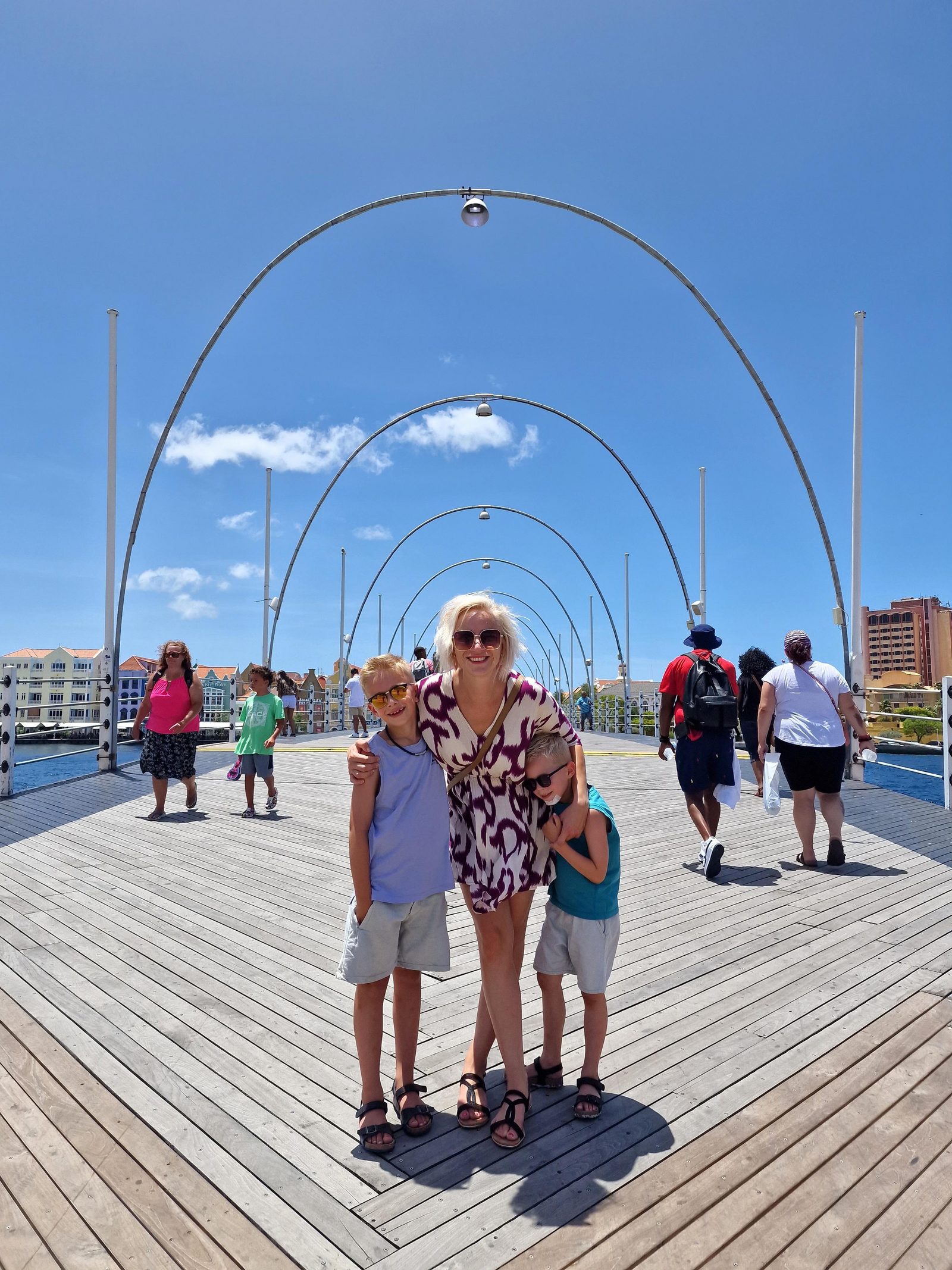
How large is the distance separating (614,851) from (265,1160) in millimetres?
1352

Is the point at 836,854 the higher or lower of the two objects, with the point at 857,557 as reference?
lower

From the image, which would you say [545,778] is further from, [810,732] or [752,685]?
[752,685]

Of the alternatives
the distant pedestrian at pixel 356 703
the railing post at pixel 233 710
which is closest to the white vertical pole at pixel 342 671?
the distant pedestrian at pixel 356 703

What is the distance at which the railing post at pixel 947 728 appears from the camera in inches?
320

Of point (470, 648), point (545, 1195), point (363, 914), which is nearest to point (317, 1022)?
point (363, 914)

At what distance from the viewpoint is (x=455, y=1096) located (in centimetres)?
267

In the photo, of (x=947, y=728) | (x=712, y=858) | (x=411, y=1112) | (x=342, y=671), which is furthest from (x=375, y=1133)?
(x=342, y=671)

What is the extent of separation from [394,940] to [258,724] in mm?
5931

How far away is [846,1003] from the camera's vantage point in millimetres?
3361

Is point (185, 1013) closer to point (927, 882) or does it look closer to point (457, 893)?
point (457, 893)

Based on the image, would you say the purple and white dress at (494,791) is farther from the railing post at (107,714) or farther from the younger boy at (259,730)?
the railing post at (107,714)

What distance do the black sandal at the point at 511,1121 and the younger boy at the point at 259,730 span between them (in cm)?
596

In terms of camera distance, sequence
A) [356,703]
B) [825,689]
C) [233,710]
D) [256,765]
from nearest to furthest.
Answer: [825,689] < [256,765] < [356,703] < [233,710]

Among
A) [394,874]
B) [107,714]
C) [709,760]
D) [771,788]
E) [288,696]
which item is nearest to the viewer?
[394,874]
